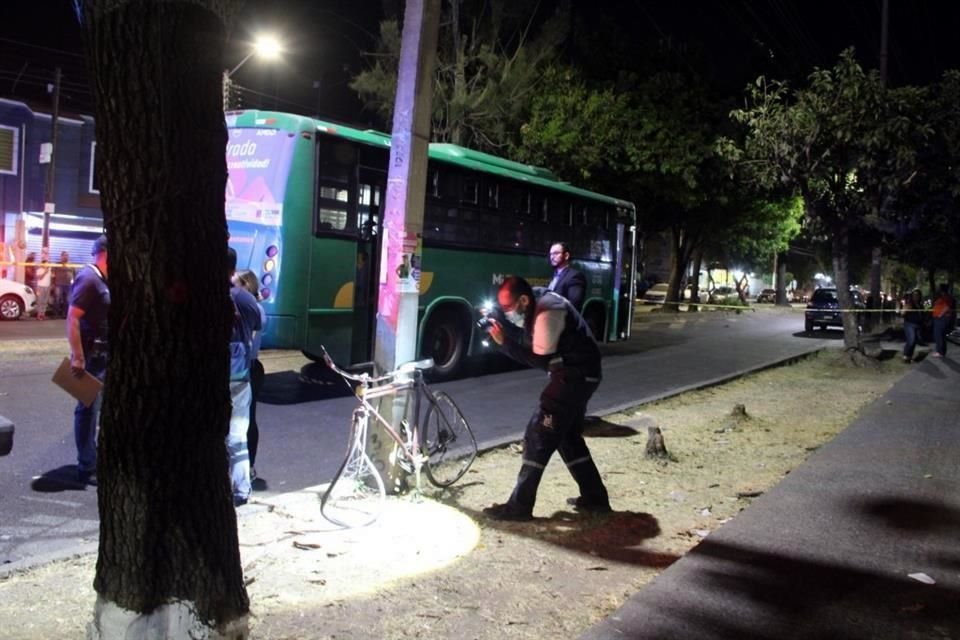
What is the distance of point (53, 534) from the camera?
4965 millimetres

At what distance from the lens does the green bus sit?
9.54 meters

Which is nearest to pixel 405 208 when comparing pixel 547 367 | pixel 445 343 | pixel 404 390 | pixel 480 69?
pixel 404 390

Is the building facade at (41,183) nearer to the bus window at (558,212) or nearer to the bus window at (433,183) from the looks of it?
the bus window at (558,212)

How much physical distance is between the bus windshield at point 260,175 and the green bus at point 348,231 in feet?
0.05

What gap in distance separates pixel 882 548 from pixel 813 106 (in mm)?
11988

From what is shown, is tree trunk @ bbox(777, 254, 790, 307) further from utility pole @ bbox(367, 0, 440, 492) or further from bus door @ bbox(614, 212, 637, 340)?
utility pole @ bbox(367, 0, 440, 492)

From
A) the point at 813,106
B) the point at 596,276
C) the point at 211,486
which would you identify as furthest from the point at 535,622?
→ the point at 813,106

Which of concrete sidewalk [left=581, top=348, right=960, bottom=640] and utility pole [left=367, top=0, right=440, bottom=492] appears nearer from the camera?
concrete sidewalk [left=581, top=348, right=960, bottom=640]

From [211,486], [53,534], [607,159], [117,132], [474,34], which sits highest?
[474,34]

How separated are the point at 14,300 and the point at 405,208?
16.1 metres

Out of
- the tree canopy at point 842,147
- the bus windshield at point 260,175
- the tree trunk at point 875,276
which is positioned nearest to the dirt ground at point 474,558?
the bus windshield at point 260,175

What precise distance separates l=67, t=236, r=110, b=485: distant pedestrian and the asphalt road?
0.41 m

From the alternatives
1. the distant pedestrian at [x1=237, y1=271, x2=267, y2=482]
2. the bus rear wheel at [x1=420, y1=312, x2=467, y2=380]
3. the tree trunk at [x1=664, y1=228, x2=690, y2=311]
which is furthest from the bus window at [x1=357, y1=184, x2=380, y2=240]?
the tree trunk at [x1=664, y1=228, x2=690, y2=311]

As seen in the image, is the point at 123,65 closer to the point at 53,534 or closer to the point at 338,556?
the point at 338,556
